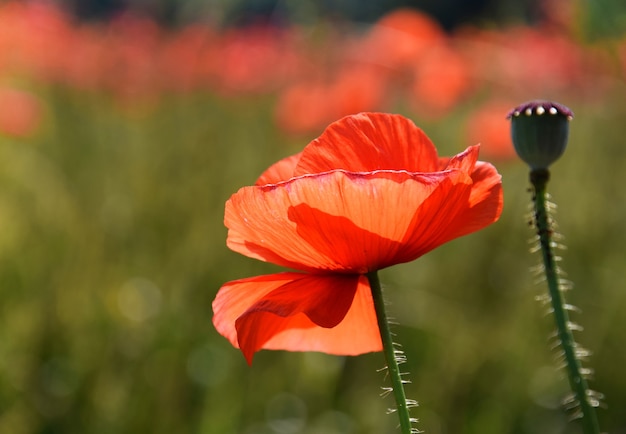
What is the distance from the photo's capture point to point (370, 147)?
41 centimetres

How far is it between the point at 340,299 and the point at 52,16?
150 inches

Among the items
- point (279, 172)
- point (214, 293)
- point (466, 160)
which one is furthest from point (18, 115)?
point (466, 160)

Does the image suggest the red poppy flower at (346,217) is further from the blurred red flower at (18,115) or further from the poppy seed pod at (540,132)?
the blurred red flower at (18,115)

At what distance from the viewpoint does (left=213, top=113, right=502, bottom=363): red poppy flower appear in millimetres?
372

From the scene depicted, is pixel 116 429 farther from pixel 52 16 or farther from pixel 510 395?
pixel 52 16

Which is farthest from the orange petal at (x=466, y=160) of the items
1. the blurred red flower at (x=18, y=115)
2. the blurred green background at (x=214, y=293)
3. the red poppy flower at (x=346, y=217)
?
the blurred red flower at (x=18, y=115)

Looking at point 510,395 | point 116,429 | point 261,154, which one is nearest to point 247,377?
point 116,429

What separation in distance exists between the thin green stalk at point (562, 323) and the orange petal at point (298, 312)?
3.8 inches

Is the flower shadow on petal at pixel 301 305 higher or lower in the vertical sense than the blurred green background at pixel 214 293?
lower

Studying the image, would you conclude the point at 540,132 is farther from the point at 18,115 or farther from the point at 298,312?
the point at 18,115

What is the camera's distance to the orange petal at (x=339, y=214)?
0.37 meters

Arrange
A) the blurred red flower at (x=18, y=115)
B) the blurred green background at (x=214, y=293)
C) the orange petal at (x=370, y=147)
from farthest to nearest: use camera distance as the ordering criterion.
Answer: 1. the blurred red flower at (x=18, y=115)
2. the blurred green background at (x=214, y=293)
3. the orange petal at (x=370, y=147)

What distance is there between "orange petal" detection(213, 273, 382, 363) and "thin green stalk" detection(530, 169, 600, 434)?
97mm

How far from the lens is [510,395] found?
1556mm
